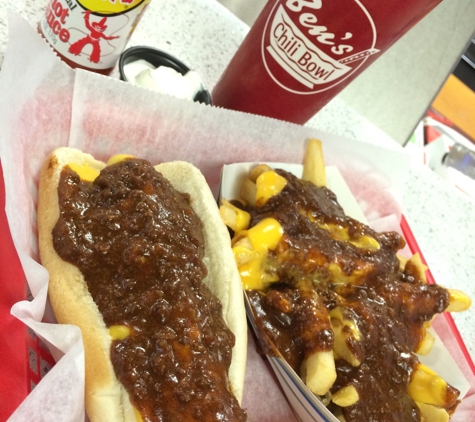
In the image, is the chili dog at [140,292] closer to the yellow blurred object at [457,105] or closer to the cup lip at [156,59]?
the cup lip at [156,59]

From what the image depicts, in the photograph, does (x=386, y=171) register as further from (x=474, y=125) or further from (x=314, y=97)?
(x=474, y=125)

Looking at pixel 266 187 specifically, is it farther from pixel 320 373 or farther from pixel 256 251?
pixel 320 373

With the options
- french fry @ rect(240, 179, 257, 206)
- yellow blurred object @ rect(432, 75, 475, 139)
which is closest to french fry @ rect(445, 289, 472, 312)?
french fry @ rect(240, 179, 257, 206)

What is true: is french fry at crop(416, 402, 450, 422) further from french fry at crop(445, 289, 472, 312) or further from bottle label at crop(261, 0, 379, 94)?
bottle label at crop(261, 0, 379, 94)

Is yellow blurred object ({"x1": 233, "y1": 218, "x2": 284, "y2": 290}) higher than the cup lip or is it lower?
lower

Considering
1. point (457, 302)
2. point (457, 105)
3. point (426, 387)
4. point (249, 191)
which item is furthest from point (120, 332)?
point (457, 105)
